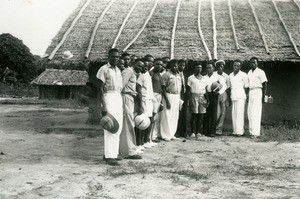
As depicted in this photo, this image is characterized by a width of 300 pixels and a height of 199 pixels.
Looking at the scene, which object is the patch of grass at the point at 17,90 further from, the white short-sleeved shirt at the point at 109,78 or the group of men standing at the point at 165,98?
the white short-sleeved shirt at the point at 109,78

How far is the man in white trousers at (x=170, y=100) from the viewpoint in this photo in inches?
370

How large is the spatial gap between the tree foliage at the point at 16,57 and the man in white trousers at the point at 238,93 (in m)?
38.3

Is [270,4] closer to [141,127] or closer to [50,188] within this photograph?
[141,127]

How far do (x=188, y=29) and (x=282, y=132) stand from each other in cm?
411

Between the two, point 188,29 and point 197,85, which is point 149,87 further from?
point 188,29

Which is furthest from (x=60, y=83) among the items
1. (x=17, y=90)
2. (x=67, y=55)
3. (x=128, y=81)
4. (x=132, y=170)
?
(x=132, y=170)

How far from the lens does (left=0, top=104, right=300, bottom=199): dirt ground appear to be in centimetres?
506

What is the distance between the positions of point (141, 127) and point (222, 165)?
168 centimetres

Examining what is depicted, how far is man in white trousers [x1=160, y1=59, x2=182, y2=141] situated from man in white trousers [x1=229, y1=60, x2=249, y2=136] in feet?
5.08

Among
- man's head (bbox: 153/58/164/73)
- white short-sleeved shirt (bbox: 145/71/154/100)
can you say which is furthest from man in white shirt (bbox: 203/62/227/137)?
white short-sleeved shirt (bbox: 145/71/154/100)

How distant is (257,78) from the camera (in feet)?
33.1

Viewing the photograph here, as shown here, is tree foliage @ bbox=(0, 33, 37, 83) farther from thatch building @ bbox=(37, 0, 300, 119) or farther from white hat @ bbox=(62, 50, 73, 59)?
white hat @ bbox=(62, 50, 73, 59)

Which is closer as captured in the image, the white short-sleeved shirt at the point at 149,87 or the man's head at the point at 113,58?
the man's head at the point at 113,58

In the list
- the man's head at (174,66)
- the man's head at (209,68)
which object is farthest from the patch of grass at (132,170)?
the man's head at (209,68)
